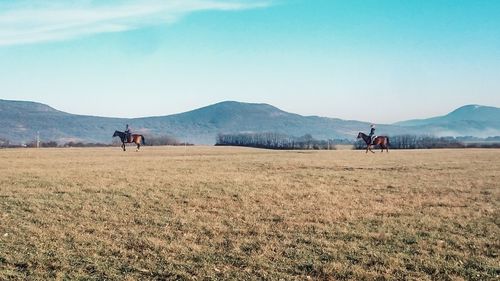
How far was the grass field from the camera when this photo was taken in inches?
430

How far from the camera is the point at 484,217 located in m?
17.2

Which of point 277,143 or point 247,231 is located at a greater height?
point 277,143

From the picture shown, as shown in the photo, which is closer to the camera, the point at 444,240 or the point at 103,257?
the point at 103,257

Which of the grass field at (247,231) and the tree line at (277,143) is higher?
the tree line at (277,143)

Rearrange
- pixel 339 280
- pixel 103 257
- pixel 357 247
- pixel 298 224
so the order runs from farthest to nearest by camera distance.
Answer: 1. pixel 298 224
2. pixel 357 247
3. pixel 103 257
4. pixel 339 280

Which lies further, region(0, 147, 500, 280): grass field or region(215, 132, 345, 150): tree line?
region(215, 132, 345, 150): tree line

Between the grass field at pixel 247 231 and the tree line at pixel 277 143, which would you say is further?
the tree line at pixel 277 143

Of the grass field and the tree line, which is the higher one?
the tree line

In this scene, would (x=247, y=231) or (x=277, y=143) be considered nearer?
(x=247, y=231)

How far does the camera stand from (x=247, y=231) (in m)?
15.0

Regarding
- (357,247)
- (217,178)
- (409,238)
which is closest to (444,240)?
(409,238)

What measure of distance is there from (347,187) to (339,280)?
16.0m

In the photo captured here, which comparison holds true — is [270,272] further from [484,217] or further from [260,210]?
[484,217]

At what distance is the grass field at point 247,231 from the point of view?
10922 mm
